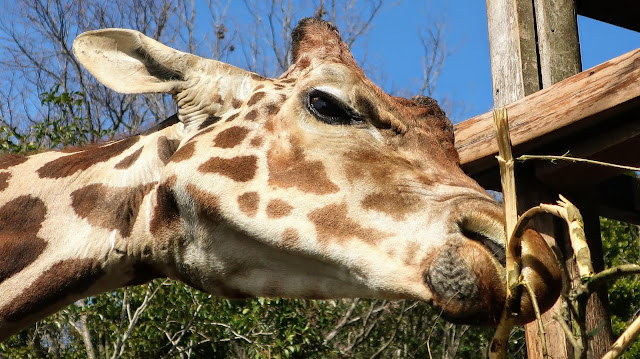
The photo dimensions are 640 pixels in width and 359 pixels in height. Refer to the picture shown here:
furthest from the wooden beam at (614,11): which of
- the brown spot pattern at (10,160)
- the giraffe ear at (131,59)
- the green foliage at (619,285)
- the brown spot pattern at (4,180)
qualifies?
the green foliage at (619,285)

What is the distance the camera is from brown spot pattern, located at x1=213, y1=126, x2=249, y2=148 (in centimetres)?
307

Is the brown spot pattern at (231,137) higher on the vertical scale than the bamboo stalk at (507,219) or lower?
higher

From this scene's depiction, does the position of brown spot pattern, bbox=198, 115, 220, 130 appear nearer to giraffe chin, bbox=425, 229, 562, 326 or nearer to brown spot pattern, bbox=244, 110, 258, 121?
brown spot pattern, bbox=244, 110, 258, 121

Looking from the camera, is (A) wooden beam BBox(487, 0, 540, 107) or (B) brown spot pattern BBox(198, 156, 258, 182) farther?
(A) wooden beam BBox(487, 0, 540, 107)

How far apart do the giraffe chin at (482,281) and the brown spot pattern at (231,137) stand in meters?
0.90

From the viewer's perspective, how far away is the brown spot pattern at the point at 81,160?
128 inches

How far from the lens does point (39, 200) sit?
316 centimetres

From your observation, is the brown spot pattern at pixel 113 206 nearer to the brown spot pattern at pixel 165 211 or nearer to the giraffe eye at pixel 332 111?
the brown spot pattern at pixel 165 211

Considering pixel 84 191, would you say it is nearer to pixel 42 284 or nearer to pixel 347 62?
pixel 42 284

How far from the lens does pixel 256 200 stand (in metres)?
2.90

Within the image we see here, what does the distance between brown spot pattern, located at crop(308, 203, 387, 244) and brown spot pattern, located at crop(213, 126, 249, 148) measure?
1.49 ft

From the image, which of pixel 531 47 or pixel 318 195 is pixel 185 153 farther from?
pixel 531 47

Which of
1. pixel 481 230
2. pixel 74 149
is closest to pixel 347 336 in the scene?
pixel 74 149

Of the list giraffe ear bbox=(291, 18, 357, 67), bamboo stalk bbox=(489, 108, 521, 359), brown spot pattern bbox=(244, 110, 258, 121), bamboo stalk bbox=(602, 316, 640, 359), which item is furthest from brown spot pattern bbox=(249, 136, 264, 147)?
bamboo stalk bbox=(602, 316, 640, 359)
